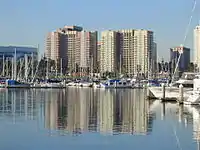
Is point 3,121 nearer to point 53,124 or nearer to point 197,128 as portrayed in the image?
point 53,124

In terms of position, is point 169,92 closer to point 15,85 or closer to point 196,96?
point 196,96

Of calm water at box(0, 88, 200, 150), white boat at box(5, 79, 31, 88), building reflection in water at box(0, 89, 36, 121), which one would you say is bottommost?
calm water at box(0, 88, 200, 150)

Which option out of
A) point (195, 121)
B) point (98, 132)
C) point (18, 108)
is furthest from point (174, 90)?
point (98, 132)

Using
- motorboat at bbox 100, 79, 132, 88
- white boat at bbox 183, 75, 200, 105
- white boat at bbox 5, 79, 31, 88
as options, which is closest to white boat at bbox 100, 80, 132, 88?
motorboat at bbox 100, 79, 132, 88

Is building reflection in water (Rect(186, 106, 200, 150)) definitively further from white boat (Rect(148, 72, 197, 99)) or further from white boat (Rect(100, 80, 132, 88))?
white boat (Rect(100, 80, 132, 88))

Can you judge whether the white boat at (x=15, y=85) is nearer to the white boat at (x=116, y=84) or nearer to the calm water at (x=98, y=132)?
the white boat at (x=116, y=84)

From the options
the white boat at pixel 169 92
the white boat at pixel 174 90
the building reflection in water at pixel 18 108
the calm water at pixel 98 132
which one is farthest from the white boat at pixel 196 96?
the building reflection in water at pixel 18 108

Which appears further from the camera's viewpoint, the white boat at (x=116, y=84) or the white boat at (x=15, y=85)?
the white boat at (x=116, y=84)

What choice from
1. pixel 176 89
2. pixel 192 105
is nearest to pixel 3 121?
pixel 192 105

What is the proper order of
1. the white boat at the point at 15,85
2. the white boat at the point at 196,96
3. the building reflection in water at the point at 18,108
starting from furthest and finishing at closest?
the white boat at the point at 15,85 < the white boat at the point at 196,96 < the building reflection in water at the point at 18,108

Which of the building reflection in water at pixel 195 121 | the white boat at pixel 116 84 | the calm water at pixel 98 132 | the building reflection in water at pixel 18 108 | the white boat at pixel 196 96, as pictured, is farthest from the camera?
the white boat at pixel 116 84

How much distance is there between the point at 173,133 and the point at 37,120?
46.1 ft

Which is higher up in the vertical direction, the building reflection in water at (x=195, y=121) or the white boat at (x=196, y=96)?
the white boat at (x=196, y=96)

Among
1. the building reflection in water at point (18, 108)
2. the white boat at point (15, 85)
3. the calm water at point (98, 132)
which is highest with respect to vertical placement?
the white boat at point (15, 85)
